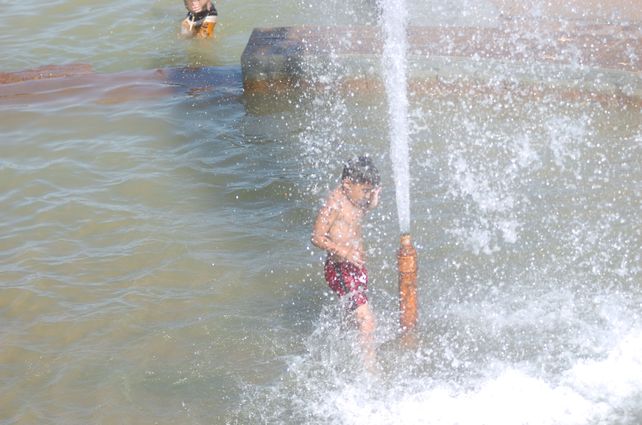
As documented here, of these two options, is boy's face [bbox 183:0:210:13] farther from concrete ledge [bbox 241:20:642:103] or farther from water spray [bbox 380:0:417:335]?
water spray [bbox 380:0:417:335]

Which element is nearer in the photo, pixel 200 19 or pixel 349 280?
pixel 349 280

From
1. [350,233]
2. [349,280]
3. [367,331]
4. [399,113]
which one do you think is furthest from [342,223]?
[399,113]

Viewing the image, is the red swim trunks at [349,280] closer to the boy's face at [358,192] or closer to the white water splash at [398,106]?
the boy's face at [358,192]

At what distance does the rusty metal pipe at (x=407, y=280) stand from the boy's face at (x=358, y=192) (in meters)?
0.42

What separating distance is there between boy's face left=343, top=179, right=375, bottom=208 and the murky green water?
865 millimetres

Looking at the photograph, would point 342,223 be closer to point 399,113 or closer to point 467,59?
point 399,113

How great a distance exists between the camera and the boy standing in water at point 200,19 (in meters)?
9.98

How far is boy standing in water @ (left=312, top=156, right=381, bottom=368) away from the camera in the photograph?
192 inches

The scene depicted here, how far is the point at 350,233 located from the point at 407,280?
1.58 ft

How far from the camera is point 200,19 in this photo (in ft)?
32.9

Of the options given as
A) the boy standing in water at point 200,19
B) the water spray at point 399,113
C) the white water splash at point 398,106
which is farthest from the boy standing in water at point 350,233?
the boy standing in water at point 200,19

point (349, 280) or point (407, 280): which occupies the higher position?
point (407, 280)

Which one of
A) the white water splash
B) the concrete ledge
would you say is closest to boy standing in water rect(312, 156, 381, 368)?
the white water splash

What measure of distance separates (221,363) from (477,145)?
314 cm
